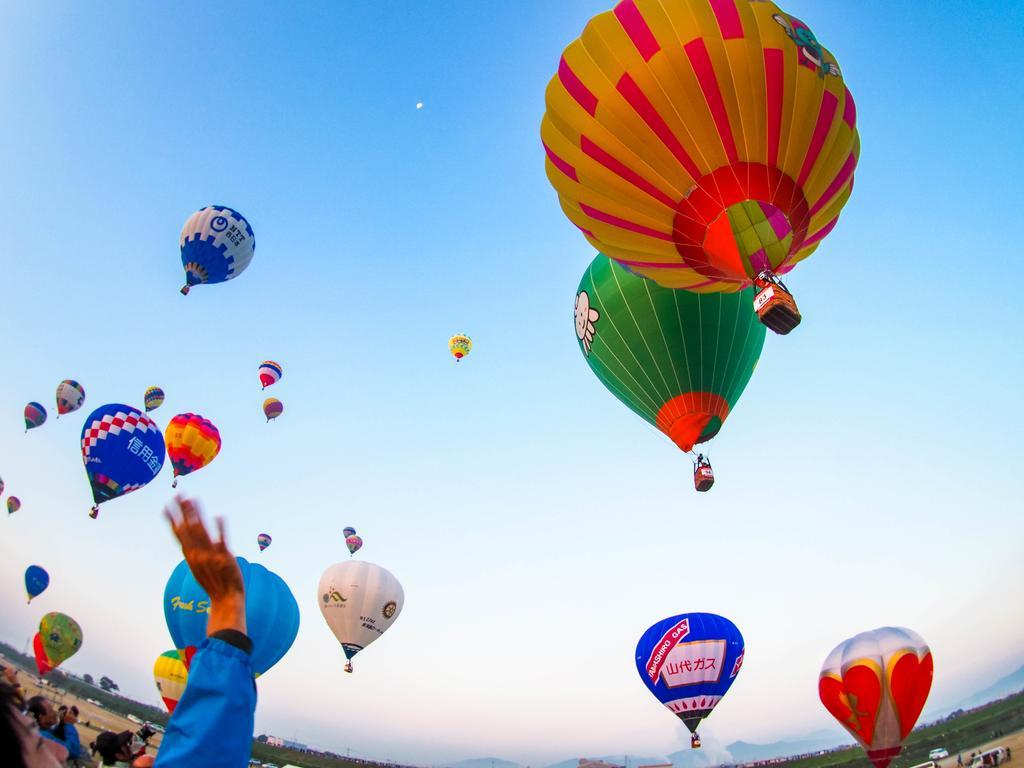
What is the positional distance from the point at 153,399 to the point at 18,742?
26.8 metres

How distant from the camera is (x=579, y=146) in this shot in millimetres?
8375

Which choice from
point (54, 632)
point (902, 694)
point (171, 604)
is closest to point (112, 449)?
point (171, 604)

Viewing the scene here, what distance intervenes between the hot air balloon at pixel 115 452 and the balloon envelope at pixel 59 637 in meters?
11.8

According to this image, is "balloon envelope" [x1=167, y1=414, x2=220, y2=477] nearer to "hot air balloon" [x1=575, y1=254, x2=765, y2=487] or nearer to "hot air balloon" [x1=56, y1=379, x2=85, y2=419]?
"hot air balloon" [x1=56, y1=379, x2=85, y2=419]

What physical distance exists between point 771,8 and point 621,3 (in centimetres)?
193

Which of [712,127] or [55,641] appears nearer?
[712,127]

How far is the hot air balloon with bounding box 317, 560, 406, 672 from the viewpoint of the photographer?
18297mm

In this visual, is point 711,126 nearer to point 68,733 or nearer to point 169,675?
point 68,733

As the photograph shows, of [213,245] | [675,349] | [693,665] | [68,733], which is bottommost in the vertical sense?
[68,733]

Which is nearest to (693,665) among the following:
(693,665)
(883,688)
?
(693,665)

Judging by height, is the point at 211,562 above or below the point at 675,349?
below

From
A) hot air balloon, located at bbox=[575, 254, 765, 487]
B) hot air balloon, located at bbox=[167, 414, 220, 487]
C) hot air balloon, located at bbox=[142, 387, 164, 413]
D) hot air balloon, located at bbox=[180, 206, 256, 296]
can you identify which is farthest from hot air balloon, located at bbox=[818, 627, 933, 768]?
hot air balloon, located at bbox=[142, 387, 164, 413]

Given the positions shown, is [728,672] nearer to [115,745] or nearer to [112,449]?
[115,745]

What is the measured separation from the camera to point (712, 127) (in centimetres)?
761
